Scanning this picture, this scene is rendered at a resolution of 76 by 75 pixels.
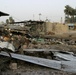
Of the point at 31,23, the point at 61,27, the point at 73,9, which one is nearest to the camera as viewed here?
the point at 31,23

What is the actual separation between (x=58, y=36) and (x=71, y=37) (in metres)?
0.47

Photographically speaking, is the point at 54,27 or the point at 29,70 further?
the point at 54,27

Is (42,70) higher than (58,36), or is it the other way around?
(58,36)

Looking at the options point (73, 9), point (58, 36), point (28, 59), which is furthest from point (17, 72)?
point (73, 9)

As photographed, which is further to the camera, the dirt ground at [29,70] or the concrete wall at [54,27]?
the concrete wall at [54,27]

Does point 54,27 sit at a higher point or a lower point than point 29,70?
lower

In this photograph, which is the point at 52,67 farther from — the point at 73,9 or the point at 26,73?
the point at 73,9

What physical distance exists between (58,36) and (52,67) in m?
1.21

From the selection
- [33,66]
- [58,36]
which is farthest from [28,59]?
[58,36]

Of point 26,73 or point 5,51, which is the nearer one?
point 26,73

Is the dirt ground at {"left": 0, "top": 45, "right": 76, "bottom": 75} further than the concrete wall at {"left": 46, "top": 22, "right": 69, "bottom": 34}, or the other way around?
the concrete wall at {"left": 46, "top": 22, "right": 69, "bottom": 34}

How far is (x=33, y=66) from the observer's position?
7.92m

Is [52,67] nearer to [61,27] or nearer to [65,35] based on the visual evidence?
[65,35]

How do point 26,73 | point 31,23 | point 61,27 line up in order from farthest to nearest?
1. point 61,27
2. point 31,23
3. point 26,73
